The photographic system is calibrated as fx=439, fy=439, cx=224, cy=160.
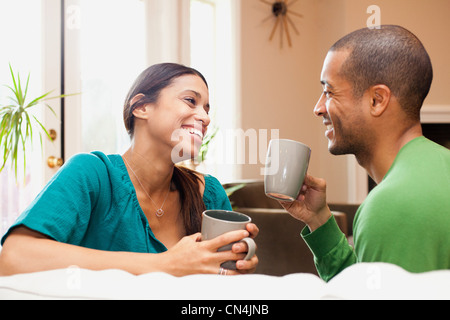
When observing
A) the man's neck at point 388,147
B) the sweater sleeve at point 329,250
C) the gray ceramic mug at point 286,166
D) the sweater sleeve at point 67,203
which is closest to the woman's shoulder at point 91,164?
the sweater sleeve at point 67,203

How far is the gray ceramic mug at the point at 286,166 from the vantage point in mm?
1065

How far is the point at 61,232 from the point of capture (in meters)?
0.88

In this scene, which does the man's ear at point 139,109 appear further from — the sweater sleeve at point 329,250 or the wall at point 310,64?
the wall at point 310,64

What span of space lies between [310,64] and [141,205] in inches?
165

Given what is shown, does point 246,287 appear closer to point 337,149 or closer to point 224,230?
point 224,230

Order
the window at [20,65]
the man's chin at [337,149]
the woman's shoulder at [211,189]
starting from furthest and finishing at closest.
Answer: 1. the window at [20,65]
2. the woman's shoulder at [211,189]
3. the man's chin at [337,149]

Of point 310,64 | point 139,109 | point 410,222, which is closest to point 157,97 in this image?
point 139,109

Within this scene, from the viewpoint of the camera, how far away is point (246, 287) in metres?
0.48

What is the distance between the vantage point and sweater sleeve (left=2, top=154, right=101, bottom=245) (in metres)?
0.85

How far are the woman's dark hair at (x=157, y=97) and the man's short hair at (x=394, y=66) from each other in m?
0.45

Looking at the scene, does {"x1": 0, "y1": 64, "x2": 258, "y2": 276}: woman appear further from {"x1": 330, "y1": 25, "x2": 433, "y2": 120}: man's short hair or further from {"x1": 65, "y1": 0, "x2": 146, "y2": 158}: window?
{"x1": 65, "y1": 0, "x2": 146, "y2": 158}: window

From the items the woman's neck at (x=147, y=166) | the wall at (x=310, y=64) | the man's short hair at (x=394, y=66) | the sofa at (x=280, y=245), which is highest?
the wall at (x=310, y=64)

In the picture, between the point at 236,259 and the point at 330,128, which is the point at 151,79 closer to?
the point at 330,128
